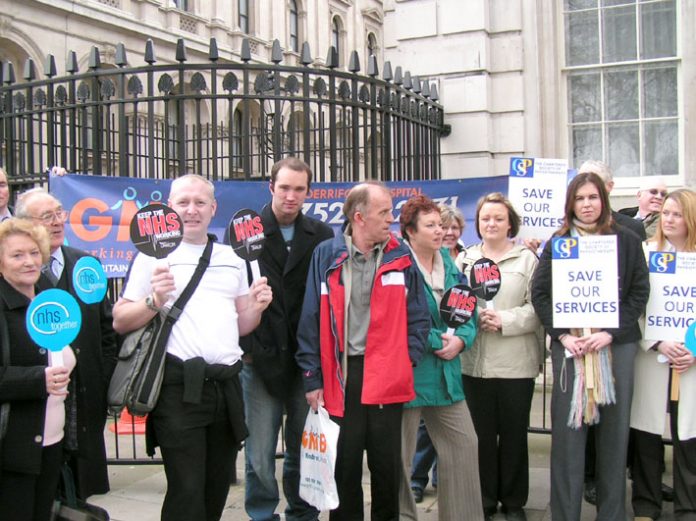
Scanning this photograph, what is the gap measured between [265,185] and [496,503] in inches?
126

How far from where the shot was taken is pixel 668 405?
4176 mm

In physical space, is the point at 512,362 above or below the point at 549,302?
below

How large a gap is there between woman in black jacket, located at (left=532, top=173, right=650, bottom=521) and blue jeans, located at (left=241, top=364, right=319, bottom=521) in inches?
55.5

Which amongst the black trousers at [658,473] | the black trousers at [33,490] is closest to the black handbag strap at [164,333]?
the black trousers at [33,490]

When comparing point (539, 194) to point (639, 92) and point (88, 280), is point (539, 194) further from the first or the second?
point (639, 92)

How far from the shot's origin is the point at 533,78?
8039 millimetres

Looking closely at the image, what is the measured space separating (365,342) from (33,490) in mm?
1659

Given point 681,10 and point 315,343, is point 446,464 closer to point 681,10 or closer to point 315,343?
point 315,343

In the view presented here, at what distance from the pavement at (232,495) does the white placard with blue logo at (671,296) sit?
1.21m

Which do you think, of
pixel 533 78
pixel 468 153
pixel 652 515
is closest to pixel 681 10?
pixel 533 78

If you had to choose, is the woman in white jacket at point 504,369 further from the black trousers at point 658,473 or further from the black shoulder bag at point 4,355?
the black shoulder bag at point 4,355

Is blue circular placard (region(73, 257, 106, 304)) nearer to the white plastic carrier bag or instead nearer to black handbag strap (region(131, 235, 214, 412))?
black handbag strap (region(131, 235, 214, 412))

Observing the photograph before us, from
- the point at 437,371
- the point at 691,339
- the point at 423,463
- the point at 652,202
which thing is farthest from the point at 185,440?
the point at 652,202

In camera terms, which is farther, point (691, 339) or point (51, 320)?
point (691, 339)
